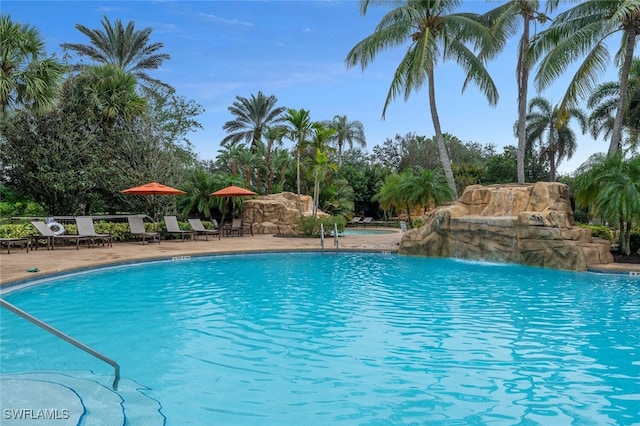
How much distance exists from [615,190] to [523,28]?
28.4ft

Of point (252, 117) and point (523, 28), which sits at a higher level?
point (252, 117)

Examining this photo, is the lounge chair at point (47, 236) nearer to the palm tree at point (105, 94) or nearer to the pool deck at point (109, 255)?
the pool deck at point (109, 255)

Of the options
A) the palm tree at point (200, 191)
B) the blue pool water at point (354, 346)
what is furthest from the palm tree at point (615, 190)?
the palm tree at point (200, 191)

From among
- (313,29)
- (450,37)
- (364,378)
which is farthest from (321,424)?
(450,37)

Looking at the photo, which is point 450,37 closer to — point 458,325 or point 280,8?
point 280,8

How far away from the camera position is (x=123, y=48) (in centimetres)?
2495

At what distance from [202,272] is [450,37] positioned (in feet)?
46.4

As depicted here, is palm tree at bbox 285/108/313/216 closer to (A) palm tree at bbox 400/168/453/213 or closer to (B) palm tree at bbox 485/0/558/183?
(A) palm tree at bbox 400/168/453/213

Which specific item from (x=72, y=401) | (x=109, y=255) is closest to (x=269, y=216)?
(x=109, y=255)

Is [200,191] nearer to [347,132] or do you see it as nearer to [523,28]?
[523,28]

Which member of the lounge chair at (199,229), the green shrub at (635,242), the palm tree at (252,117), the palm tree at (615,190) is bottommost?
the green shrub at (635,242)

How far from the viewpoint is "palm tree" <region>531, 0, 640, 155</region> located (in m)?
14.0

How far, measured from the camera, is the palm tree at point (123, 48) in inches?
956

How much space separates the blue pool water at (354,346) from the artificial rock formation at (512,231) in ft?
6.41
